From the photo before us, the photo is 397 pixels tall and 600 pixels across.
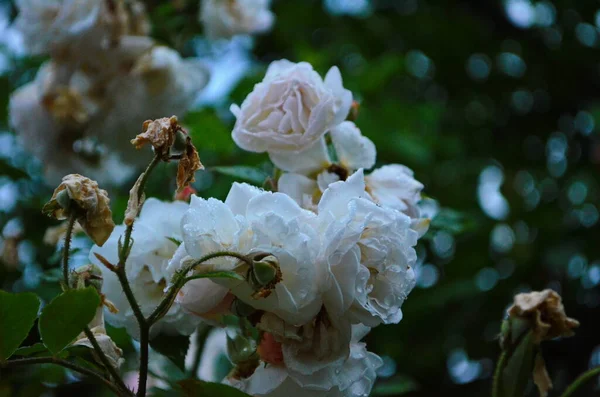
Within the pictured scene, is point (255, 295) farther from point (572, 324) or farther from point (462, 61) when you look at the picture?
point (462, 61)

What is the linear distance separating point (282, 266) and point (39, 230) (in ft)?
3.00

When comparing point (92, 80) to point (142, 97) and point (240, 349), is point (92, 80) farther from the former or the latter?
point (240, 349)

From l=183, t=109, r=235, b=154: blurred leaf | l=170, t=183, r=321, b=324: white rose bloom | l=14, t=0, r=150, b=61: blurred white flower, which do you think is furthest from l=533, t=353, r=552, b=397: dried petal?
l=14, t=0, r=150, b=61: blurred white flower

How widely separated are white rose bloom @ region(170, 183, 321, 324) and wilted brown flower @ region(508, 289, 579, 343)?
238 millimetres

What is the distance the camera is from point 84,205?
1.69ft

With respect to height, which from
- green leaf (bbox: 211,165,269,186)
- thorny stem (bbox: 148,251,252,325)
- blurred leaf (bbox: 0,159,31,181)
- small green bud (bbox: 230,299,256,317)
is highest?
thorny stem (bbox: 148,251,252,325)

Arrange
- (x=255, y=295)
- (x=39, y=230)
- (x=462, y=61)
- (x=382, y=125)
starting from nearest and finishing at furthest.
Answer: (x=255, y=295)
(x=39, y=230)
(x=382, y=125)
(x=462, y=61)

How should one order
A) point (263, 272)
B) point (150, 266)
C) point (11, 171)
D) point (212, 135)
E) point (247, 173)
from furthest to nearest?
point (212, 135)
point (11, 171)
point (247, 173)
point (150, 266)
point (263, 272)

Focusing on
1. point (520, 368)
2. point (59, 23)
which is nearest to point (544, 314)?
point (520, 368)

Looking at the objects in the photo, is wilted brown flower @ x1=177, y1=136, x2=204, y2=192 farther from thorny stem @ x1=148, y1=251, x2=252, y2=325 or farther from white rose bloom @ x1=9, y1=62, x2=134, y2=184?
white rose bloom @ x1=9, y1=62, x2=134, y2=184

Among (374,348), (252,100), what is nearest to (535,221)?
(374,348)

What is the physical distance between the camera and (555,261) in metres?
1.62

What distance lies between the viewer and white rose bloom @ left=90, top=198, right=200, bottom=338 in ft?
2.02

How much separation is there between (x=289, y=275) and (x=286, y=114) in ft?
0.63
